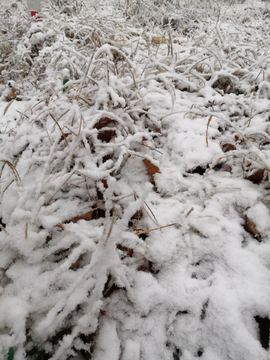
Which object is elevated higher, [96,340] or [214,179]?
[214,179]

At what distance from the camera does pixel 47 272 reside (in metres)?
0.60

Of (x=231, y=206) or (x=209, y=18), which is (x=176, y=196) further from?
(x=209, y=18)

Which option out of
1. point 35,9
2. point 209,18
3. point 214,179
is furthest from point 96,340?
point 209,18

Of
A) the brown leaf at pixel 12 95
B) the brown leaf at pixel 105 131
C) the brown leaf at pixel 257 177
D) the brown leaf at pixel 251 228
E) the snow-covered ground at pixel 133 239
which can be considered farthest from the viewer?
the brown leaf at pixel 12 95

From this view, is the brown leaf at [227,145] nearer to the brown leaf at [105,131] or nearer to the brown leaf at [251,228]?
the brown leaf at [251,228]

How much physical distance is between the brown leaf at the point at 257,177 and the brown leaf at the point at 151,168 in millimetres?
392

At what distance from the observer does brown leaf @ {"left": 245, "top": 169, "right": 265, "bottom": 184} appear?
807mm

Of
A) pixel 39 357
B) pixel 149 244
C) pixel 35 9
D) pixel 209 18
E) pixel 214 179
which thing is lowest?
pixel 39 357

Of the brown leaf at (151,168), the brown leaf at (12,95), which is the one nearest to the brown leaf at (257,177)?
the brown leaf at (151,168)

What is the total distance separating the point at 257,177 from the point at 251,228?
235 millimetres

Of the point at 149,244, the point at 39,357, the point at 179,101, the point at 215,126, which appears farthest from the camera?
the point at 179,101

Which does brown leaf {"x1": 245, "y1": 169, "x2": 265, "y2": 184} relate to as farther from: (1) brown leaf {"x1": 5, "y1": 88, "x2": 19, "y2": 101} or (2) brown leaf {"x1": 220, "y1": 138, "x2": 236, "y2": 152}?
(1) brown leaf {"x1": 5, "y1": 88, "x2": 19, "y2": 101}

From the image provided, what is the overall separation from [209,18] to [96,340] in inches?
198

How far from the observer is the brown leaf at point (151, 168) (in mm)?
868
